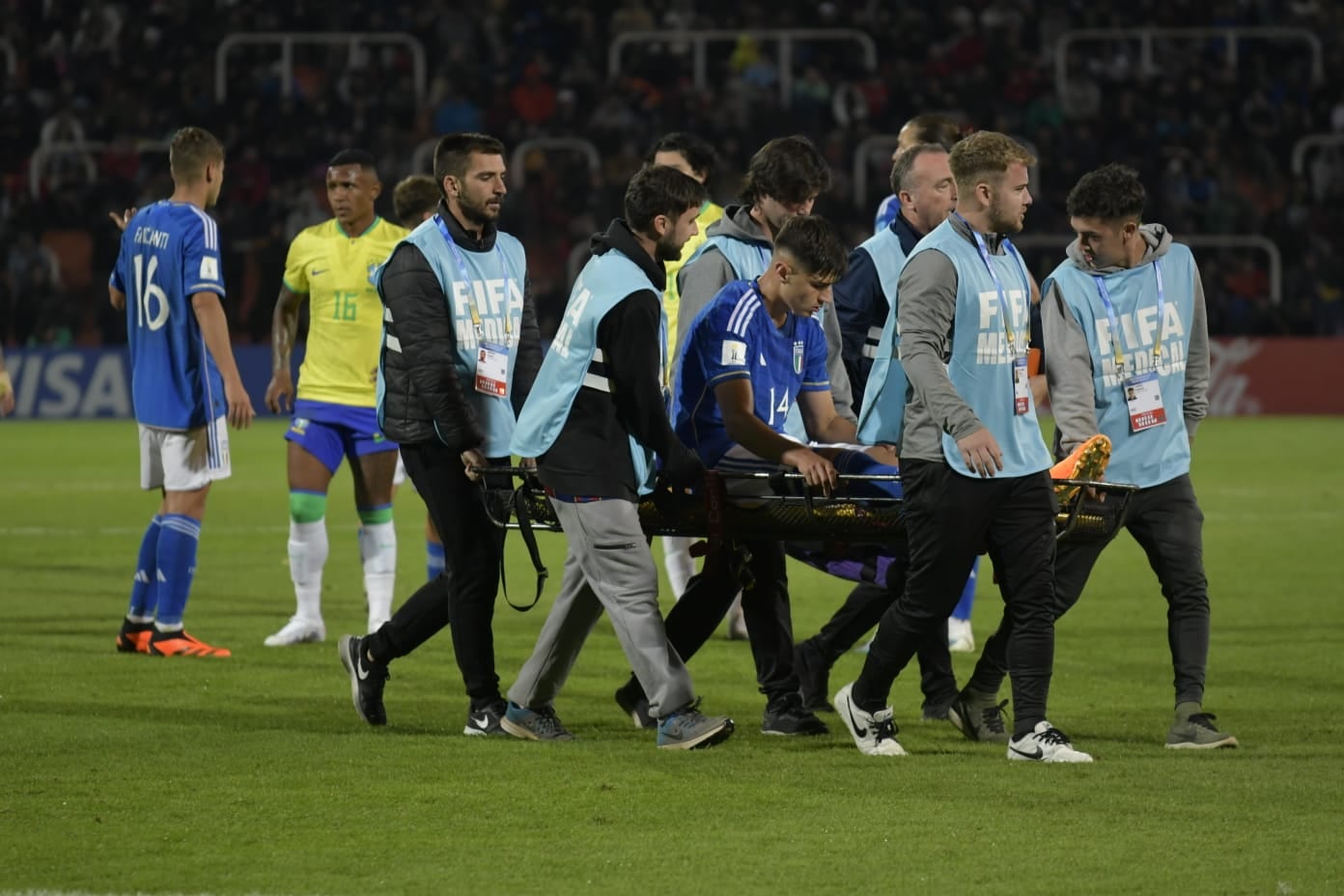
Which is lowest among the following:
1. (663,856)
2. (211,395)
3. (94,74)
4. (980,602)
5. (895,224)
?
(980,602)

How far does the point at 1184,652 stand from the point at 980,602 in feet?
13.8

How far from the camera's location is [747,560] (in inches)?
261

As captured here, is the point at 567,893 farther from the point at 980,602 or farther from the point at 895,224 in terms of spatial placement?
the point at 980,602

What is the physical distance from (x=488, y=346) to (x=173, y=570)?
262 centimetres

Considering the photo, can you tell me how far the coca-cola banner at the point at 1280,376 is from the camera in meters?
25.1

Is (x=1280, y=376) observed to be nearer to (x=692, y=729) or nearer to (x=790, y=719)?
(x=790, y=719)

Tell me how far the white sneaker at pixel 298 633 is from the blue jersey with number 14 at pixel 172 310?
1.02 m

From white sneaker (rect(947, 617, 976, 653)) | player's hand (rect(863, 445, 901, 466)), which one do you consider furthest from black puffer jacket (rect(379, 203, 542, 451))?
white sneaker (rect(947, 617, 976, 653))

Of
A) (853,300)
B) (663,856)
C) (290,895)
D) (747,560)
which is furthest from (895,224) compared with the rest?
(290,895)

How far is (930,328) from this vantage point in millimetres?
5996

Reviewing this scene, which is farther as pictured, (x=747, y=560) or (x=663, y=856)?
(x=747, y=560)

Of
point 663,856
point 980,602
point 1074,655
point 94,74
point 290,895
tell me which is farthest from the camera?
point 94,74

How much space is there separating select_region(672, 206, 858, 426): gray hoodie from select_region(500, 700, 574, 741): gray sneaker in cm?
139

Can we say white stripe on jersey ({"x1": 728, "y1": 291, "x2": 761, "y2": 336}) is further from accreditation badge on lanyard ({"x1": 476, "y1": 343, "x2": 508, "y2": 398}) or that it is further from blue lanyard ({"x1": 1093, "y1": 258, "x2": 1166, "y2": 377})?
blue lanyard ({"x1": 1093, "y1": 258, "x2": 1166, "y2": 377})
